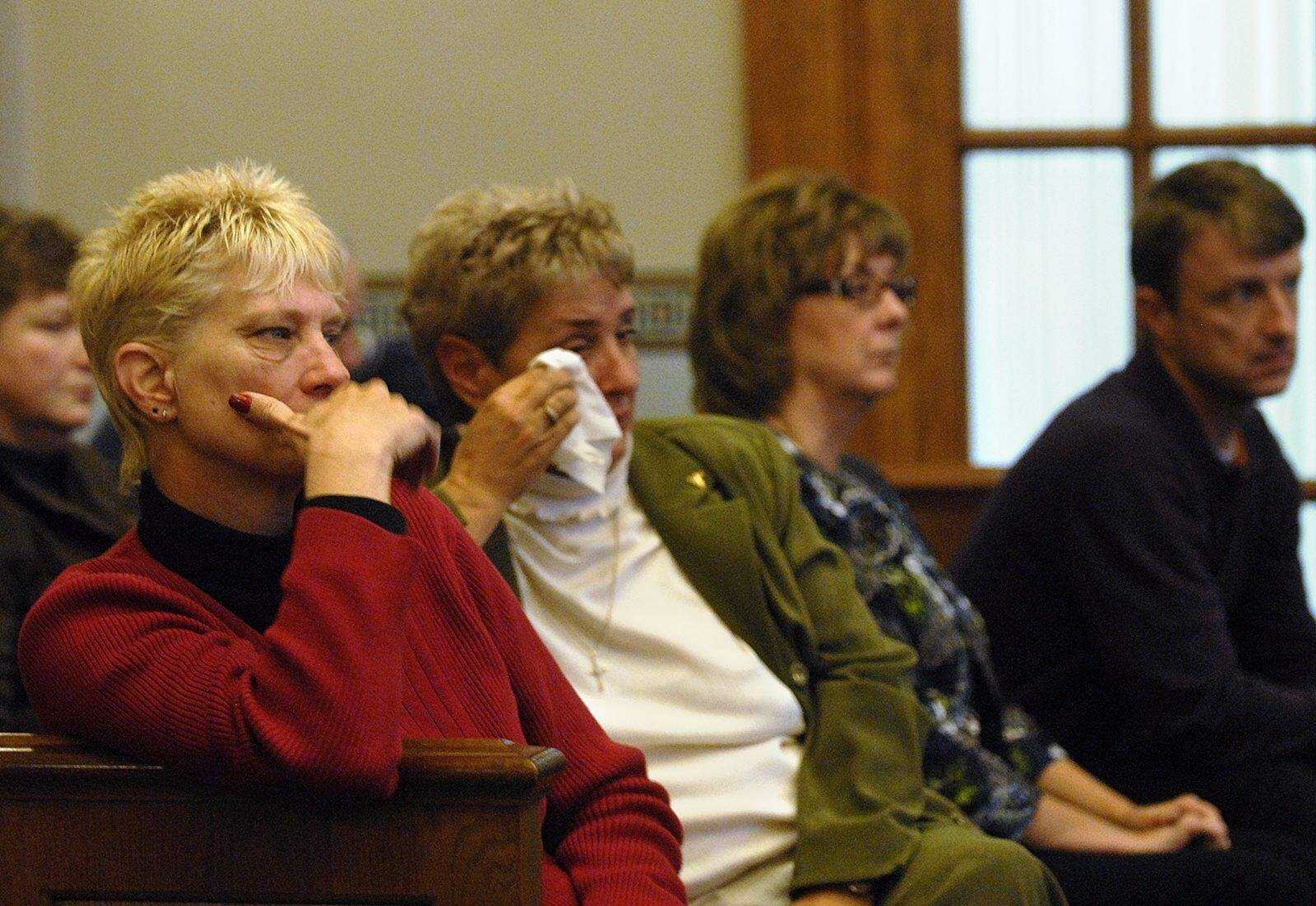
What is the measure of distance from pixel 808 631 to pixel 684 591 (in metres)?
0.17

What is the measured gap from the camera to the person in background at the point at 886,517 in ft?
7.68

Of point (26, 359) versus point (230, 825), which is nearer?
point (230, 825)

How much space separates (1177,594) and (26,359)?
6.53 feet

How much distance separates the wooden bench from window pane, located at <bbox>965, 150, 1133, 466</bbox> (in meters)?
2.80

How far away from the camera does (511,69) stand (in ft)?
12.6

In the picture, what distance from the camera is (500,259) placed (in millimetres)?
2096

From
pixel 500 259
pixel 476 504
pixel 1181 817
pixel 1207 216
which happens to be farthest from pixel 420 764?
pixel 1207 216

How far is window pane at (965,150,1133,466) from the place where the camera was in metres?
3.93

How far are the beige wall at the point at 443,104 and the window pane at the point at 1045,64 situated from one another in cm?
61

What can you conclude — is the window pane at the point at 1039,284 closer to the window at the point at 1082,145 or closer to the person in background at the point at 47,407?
the window at the point at 1082,145

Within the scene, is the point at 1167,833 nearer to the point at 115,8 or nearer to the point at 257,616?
the point at 257,616

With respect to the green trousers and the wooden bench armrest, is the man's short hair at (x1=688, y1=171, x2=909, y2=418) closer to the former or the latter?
the green trousers

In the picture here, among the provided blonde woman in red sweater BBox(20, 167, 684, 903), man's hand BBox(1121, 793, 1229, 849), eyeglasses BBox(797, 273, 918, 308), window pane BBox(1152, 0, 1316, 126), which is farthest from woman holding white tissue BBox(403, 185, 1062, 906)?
window pane BBox(1152, 0, 1316, 126)

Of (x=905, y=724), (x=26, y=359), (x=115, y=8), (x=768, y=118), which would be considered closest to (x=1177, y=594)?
(x=905, y=724)
